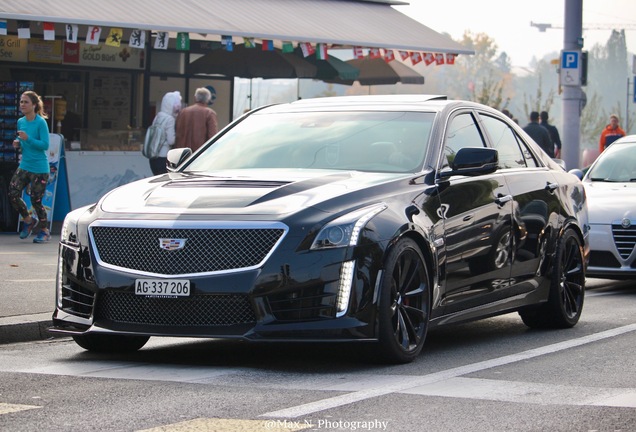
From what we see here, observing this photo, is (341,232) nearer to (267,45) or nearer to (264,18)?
(267,45)

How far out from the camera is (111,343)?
859 centimetres

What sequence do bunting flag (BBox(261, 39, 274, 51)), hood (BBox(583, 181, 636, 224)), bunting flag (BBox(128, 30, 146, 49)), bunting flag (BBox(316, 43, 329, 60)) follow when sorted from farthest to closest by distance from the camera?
1. bunting flag (BBox(316, 43, 329, 60))
2. bunting flag (BBox(261, 39, 274, 51))
3. bunting flag (BBox(128, 30, 146, 49))
4. hood (BBox(583, 181, 636, 224))

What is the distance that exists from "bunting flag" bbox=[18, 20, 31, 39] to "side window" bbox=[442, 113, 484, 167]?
10621mm

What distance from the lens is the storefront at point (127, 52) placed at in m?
20.2

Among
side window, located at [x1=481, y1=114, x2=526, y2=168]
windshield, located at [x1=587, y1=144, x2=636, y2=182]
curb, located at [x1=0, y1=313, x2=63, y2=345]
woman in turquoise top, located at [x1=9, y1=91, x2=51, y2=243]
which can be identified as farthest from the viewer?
woman in turquoise top, located at [x1=9, y1=91, x2=51, y2=243]

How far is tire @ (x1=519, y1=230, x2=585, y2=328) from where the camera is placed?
10.1 metres

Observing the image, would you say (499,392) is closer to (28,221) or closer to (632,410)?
(632,410)

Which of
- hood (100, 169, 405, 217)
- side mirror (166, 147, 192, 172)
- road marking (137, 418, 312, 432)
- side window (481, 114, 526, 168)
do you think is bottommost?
road marking (137, 418, 312, 432)

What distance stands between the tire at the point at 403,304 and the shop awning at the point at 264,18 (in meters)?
11.6

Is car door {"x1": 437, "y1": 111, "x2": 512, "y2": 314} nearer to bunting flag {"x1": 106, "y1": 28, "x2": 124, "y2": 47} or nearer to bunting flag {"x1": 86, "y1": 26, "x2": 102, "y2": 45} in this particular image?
bunting flag {"x1": 86, "y1": 26, "x2": 102, "y2": 45}

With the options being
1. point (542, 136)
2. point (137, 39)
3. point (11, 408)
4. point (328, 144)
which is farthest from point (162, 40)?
point (11, 408)

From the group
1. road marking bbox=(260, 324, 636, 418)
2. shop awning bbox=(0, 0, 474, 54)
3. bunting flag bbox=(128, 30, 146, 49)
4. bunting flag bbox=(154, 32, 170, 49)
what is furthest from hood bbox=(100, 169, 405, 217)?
bunting flag bbox=(154, 32, 170, 49)

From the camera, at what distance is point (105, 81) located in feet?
77.2

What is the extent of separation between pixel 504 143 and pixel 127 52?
48.2 feet
